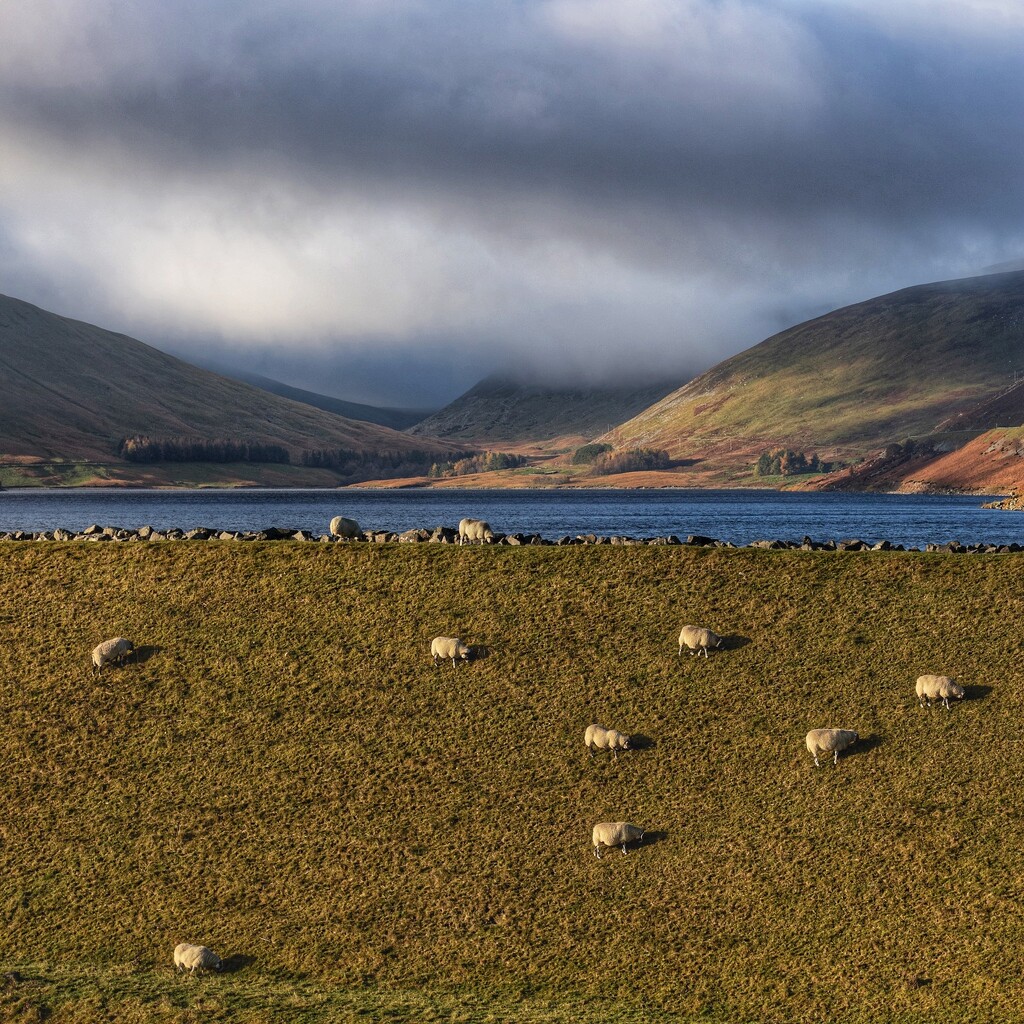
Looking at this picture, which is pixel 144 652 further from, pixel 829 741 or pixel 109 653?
pixel 829 741

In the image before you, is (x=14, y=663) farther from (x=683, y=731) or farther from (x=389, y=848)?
(x=683, y=731)

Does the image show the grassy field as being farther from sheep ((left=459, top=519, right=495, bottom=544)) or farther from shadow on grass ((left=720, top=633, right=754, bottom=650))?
sheep ((left=459, top=519, right=495, bottom=544))

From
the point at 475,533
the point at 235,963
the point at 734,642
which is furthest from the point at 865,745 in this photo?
the point at 475,533

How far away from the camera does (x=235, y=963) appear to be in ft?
69.4

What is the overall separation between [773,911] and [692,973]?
233 cm

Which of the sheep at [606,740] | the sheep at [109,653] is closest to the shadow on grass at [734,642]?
the sheep at [606,740]

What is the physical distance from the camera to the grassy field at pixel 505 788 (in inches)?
805

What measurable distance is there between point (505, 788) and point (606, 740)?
269cm

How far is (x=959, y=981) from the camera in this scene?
1973 centimetres

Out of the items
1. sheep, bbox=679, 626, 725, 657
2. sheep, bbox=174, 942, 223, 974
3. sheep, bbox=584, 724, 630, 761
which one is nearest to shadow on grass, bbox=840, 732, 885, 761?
sheep, bbox=679, 626, 725, 657

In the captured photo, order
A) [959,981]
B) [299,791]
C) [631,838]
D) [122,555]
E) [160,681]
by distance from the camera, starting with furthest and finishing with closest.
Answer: [122,555] < [160,681] < [299,791] < [631,838] < [959,981]

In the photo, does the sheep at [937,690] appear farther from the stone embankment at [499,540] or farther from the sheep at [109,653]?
the sheep at [109,653]

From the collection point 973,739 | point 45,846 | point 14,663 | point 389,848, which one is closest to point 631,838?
point 389,848

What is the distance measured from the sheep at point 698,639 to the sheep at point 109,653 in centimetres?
1538
